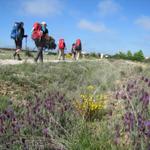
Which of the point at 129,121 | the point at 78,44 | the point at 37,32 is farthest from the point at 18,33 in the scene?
the point at 129,121

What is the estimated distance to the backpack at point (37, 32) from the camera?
18297mm

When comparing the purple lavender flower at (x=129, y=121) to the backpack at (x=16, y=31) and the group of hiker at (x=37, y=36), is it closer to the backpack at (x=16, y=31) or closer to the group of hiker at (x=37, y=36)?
the group of hiker at (x=37, y=36)

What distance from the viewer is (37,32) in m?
18.4

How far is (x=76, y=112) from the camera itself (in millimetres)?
5672

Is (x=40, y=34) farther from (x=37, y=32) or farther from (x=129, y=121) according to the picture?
(x=129, y=121)

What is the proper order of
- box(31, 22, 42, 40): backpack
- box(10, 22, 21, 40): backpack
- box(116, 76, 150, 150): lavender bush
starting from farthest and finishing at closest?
box(10, 22, 21, 40): backpack
box(31, 22, 42, 40): backpack
box(116, 76, 150, 150): lavender bush

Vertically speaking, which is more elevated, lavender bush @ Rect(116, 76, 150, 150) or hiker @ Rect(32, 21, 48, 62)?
hiker @ Rect(32, 21, 48, 62)

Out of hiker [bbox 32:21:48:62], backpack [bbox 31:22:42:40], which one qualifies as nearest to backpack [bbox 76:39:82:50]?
hiker [bbox 32:21:48:62]

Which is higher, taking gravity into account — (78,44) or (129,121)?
(78,44)

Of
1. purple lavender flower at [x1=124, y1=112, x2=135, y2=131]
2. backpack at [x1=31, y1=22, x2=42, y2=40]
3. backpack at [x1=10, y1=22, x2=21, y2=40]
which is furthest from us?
backpack at [x1=10, y1=22, x2=21, y2=40]

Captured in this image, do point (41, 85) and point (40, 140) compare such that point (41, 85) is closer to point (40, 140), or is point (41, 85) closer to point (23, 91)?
point (23, 91)

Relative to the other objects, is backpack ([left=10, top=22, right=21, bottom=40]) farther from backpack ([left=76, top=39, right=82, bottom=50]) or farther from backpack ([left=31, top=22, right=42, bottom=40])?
backpack ([left=76, top=39, right=82, bottom=50])

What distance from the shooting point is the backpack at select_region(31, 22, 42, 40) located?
18297mm

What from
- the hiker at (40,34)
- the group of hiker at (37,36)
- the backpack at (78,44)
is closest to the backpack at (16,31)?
the group of hiker at (37,36)
